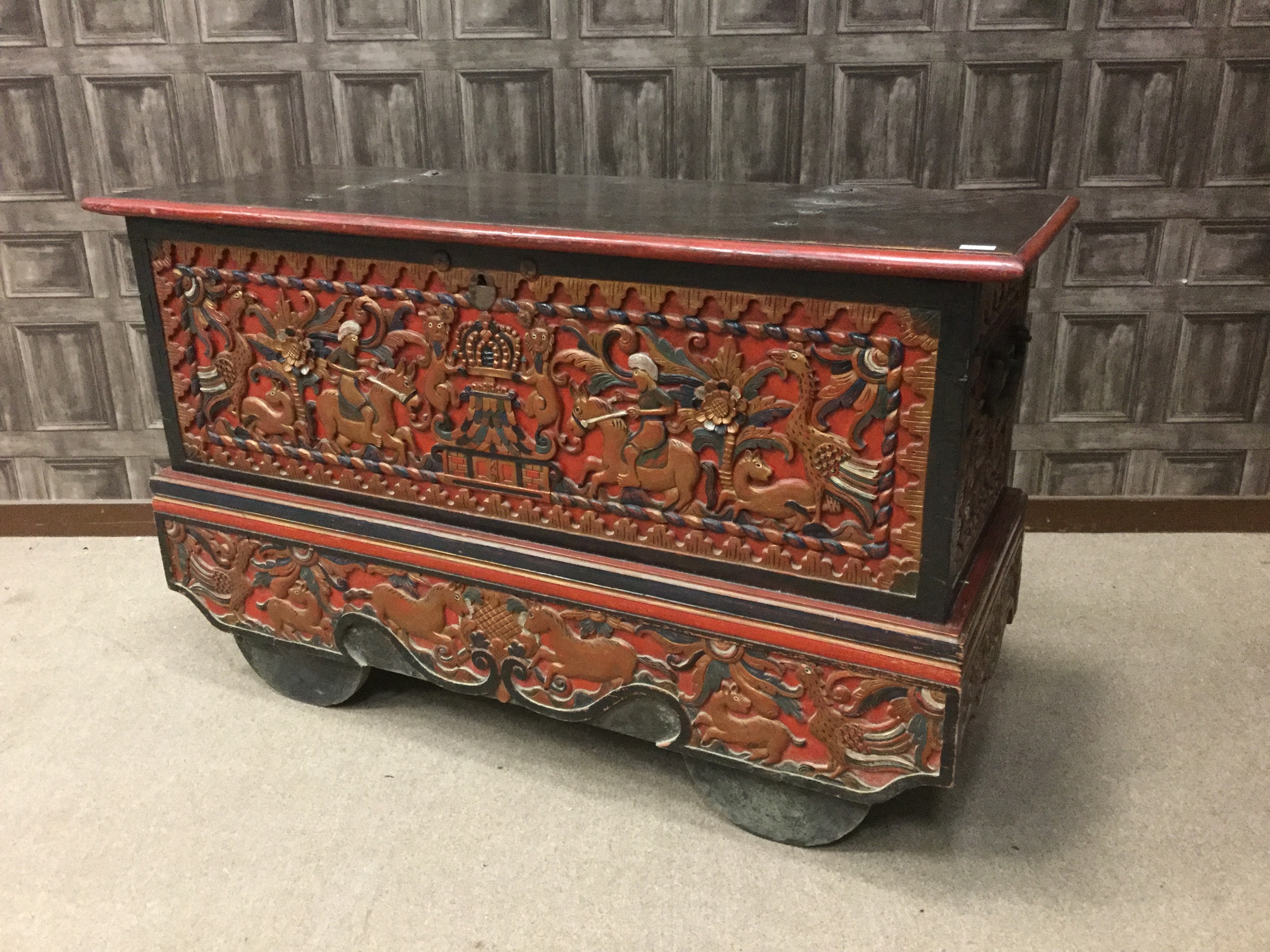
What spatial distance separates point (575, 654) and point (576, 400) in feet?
1.44

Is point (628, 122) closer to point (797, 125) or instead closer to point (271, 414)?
point (797, 125)

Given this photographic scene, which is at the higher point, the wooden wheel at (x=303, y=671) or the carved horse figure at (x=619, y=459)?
the carved horse figure at (x=619, y=459)

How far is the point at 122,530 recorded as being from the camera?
299cm

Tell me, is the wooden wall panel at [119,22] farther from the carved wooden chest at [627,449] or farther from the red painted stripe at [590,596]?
the red painted stripe at [590,596]

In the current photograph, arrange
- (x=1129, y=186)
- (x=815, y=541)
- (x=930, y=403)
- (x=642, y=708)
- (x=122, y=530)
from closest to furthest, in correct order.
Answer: (x=930, y=403), (x=815, y=541), (x=642, y=708), (x=1129, y=186), (x=122, y=530)

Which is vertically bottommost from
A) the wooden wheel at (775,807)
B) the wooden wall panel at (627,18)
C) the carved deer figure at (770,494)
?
the wooden wheel at (775,807)

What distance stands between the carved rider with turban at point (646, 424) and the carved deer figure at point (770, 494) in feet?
0.43

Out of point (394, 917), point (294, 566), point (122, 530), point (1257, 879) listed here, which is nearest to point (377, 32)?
point (294, 566)

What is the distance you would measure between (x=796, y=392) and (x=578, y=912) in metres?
0.87

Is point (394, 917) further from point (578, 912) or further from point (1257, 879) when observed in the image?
point (1257, 879)

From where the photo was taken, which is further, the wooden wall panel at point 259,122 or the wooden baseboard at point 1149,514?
the wooden baseboard at point 1149,514

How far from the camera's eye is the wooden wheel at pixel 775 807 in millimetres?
1732

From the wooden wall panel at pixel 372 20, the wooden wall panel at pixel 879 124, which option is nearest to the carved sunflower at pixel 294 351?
the wooden wall panel at pixel 372 20

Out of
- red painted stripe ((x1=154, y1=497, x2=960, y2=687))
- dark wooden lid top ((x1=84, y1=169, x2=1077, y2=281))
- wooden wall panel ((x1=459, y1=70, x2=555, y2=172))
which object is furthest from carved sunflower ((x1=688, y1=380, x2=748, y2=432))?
wooden wall panel ((x1=459, y1=70, x2=555, y2=172))
